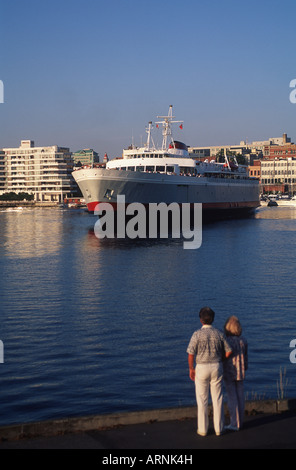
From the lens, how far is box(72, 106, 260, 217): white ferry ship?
255 ft

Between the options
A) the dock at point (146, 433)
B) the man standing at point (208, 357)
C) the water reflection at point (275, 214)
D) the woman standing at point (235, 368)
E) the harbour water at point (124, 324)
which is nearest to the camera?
the dock at point (146, 433)

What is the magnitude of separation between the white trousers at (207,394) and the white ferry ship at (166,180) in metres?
68.6

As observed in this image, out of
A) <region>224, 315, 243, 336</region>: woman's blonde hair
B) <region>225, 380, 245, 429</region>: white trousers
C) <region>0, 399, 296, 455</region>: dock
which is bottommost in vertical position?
<region>0, 399, 296, 455</region>: dock

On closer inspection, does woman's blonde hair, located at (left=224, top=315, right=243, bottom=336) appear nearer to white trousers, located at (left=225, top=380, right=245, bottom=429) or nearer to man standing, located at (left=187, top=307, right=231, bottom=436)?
man standing, located at (left=187, top=307, right=231, bottom=436)

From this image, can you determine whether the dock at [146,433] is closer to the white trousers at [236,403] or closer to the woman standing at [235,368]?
the white trousers at [236,403]

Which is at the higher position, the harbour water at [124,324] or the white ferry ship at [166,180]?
the white ferry ship at [166,180]

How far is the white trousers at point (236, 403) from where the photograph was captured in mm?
9141

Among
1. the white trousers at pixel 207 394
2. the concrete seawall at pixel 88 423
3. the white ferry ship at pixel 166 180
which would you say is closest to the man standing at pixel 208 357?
the white trousers at pixel 207 394

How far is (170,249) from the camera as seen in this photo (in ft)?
180

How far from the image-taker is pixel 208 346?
9141 mm

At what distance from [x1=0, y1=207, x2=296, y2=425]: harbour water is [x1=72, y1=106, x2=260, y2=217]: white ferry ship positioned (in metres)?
29.1

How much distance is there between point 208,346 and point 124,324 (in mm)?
14076

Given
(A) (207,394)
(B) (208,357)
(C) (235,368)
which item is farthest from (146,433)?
(C) (235,368)

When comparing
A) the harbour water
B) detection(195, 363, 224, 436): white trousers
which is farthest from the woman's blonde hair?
the harbour water
